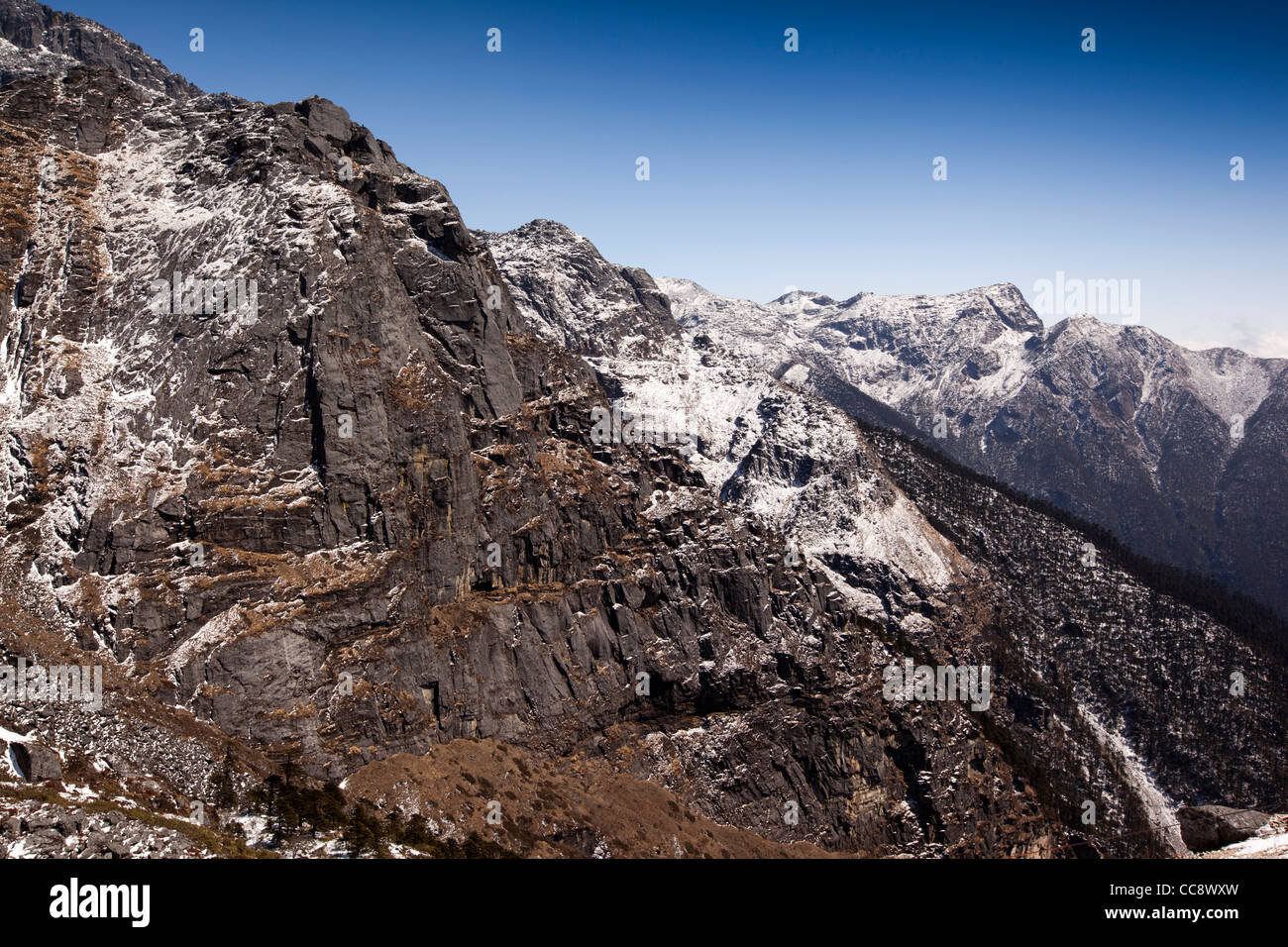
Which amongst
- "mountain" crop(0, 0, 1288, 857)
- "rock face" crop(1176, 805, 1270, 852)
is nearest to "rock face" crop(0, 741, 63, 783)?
"mountain" crop(0, 0, 1288, 857)

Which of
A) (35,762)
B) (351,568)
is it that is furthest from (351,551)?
(35,762)

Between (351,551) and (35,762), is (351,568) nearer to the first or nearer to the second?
(351,551)

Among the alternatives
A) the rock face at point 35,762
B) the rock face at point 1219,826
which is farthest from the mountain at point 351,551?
the rock face at point 1219,826

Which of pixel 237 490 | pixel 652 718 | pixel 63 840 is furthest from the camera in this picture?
pixel 652 718

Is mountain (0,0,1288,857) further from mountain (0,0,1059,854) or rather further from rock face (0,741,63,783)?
mountain (0,0,1059,854)

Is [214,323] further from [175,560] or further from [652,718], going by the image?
[652,718]
